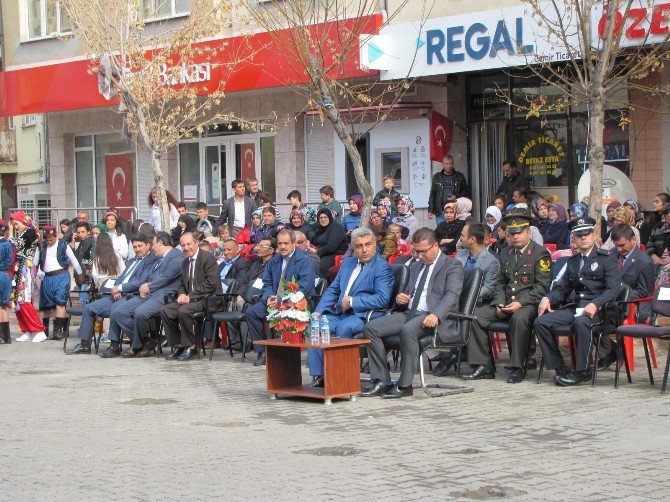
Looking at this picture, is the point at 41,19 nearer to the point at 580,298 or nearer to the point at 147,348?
the point at 147,348

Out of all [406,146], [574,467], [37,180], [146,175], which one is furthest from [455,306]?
[37,180]

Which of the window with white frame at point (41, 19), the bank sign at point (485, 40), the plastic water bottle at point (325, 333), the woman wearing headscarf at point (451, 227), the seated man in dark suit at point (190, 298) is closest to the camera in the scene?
the plastic water bottle at point (325, 333)

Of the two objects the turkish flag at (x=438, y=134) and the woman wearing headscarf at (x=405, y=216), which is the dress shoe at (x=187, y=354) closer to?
the woman wearing headscarf at (x=405, y=216)

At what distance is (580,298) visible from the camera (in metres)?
12.7

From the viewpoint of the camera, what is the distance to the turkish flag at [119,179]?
2948 cm

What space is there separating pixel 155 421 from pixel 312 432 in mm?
1647

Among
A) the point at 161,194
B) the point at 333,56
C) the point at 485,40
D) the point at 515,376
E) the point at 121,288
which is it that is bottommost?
the point at 515,376

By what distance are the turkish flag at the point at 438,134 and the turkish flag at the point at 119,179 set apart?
32.7 feet

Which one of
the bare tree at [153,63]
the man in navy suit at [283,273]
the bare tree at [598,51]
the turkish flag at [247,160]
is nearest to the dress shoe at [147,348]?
the man in navy suit at [283,273]

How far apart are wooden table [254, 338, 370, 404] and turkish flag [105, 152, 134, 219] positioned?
1772 cm

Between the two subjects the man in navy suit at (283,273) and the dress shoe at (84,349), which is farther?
the dress shoe at (84,349)

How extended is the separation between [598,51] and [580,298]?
4358 mm

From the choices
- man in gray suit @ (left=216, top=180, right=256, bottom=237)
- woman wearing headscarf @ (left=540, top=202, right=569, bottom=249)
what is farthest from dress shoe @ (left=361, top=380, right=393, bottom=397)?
man in gray suit @ (left=216, top=180, right=256, bottom=237)

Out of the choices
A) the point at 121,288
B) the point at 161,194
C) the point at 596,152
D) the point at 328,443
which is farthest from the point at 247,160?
the point at 328,443
